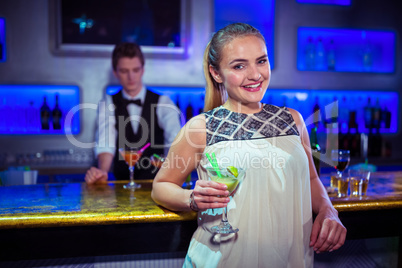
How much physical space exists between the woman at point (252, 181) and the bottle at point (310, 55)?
281 cm

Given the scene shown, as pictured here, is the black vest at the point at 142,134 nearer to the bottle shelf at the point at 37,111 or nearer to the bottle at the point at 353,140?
the bottle shelf at the point at 37,111

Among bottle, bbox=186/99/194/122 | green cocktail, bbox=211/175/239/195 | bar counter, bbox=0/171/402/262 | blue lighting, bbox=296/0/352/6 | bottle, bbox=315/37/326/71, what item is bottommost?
bar counter, bbox=0/171/402/262

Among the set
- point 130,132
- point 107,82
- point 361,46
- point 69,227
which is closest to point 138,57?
point 130,132

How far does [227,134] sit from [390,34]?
3.70m

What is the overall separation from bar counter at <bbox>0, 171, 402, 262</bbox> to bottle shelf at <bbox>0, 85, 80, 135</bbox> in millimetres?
1925

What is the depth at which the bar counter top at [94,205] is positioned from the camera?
1.54m

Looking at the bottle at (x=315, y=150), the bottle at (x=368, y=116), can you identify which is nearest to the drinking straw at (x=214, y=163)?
the bottle at (x=315, y=150)

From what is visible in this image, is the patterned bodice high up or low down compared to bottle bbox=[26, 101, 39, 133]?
up

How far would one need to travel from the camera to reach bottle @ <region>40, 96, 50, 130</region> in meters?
3.80

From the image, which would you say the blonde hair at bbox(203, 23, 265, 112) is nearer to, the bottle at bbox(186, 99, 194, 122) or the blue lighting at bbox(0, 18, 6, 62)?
the bottle at bbox(186, 99, 194, 122)

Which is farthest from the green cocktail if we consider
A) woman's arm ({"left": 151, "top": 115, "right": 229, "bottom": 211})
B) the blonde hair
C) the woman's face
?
the blonde hair

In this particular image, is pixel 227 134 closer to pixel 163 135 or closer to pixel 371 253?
pixel 371 253

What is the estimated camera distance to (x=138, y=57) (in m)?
2.98

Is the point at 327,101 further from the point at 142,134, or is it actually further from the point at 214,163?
the point at 214,163
